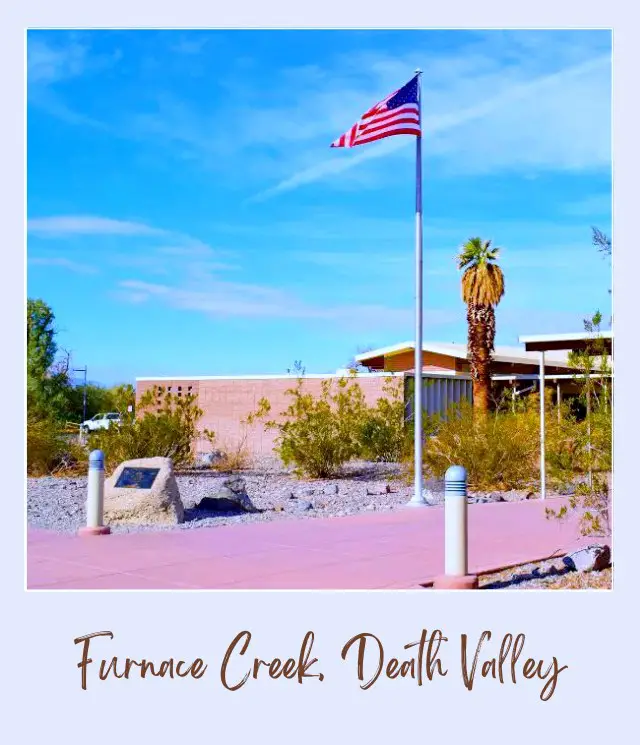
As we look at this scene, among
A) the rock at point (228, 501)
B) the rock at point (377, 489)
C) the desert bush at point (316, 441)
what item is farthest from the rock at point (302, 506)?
the desert bush at point (316, 441)

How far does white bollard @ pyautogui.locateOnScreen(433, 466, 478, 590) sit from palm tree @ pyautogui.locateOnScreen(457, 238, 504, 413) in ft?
61.5

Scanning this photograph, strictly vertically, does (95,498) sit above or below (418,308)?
below

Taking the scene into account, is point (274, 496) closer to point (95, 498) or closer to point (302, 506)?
point (302, 506)

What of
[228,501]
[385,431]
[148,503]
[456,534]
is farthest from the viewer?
[385,431]

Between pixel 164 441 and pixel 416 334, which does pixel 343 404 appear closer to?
pixel 164 441

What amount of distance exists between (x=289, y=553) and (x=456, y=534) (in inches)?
99.9

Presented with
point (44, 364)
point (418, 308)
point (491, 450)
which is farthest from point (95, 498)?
point (44, 364)

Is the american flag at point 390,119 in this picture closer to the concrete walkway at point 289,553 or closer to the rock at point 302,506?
the rock at point 302,506

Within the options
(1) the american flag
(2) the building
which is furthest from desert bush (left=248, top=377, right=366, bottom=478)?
(1) the american flag

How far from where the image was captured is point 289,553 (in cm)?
1045

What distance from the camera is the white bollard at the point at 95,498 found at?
11773 millimetres

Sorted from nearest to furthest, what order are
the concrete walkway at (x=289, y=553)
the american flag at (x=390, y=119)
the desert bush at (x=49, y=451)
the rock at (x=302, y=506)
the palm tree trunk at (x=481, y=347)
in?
the concrete walkway at (x=289, y=553), the rock at (x=302, y=506), the american flag at (x=390, y=119), the desert bush at (x=49, y=451), the palm tree trunk at (x=481, y=347)

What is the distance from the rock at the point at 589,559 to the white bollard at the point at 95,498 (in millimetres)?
5367

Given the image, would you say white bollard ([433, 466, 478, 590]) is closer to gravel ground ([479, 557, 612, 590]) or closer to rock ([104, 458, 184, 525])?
gravel ground ([479, 557, 612, 590])
